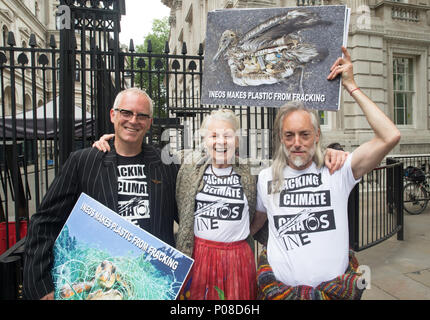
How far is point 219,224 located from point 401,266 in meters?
4.01

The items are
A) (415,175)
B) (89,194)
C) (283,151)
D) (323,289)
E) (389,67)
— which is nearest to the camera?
(323,289)

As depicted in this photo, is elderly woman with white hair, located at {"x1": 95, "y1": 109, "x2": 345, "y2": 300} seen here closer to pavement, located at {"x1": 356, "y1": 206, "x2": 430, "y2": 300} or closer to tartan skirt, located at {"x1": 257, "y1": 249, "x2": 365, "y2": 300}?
tartan skirt, located at {"x1": 257, "y1": 249, "x2": 365, "y2": 300}

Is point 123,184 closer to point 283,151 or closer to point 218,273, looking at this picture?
point 218,273

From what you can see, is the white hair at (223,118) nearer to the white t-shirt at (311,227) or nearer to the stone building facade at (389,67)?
the white t-shirt at (311,227)

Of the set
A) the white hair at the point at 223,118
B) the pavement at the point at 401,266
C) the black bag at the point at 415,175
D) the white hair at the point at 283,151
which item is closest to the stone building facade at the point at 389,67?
the black bag at the point at 415,175

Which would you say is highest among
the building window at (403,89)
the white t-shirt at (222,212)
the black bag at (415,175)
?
the building window at (403,89)

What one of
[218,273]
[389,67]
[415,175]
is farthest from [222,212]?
[389,67]

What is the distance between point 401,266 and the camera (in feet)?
15.1

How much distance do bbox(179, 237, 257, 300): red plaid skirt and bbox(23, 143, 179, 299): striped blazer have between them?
0.29 meters

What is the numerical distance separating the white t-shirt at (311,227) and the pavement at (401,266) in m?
2.50

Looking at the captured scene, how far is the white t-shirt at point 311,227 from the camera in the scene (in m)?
1.74

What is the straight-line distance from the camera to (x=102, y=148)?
214cm

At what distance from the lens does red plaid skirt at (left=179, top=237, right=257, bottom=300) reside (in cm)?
197
